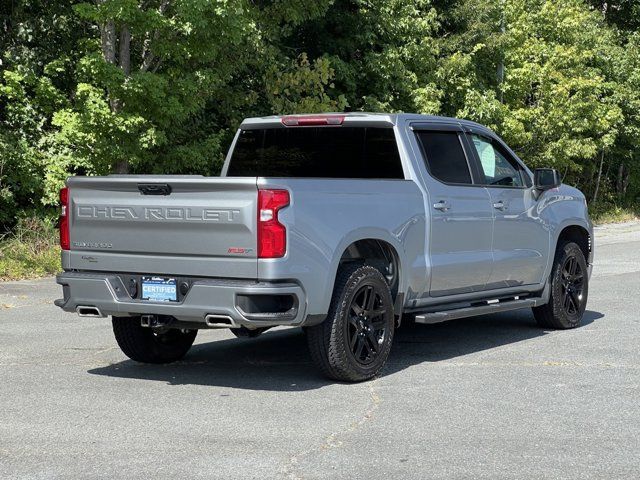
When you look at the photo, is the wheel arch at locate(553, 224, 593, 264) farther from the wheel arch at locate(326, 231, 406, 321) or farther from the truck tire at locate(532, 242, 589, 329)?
the wheel arch at locate(326, 231, 406, 321)

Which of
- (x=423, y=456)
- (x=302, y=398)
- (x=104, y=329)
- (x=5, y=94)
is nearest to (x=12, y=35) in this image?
(x=5, y=94)

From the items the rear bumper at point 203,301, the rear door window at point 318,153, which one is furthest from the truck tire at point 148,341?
the rear door window at point 318,153

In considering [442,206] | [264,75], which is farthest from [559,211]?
[264,75]

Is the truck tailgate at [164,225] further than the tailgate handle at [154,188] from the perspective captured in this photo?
No

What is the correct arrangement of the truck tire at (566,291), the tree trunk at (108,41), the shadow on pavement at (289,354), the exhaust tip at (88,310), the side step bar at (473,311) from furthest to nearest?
the tree trunk at (108,41), the truck tire at (566,291), the side step bar at (473,311), the shadow on pavement at (289,354), the exhaust tip at (88,310)

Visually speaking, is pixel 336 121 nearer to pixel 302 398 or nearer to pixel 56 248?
pixel 302 398

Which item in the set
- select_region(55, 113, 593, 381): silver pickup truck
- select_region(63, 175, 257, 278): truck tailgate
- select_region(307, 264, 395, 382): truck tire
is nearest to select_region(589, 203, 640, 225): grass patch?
select_region(55, 113, 593, 381): silver pickup truck

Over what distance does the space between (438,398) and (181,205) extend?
2.22 metres

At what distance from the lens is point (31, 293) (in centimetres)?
1425

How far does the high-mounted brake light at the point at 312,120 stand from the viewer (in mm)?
9391

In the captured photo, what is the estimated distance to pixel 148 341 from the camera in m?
9.15

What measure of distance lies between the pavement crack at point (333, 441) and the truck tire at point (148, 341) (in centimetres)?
212

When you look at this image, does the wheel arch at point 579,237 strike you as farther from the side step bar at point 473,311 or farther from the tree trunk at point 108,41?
the tree trunk at point 108,41

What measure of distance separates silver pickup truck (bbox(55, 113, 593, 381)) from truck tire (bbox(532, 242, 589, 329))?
23 centimetres
